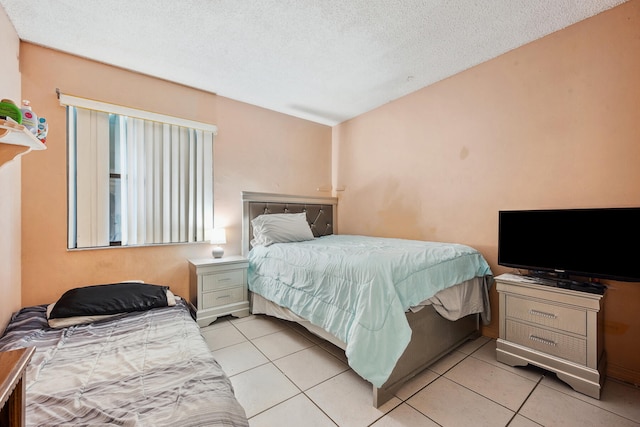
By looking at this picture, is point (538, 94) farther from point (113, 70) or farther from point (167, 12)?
point (113, 70)

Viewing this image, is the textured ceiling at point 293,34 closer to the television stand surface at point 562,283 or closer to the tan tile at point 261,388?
the television stand surface at point 562,283

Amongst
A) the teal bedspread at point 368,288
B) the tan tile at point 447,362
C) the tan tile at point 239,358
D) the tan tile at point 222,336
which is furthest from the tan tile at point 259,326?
the tan tile at point 447,362

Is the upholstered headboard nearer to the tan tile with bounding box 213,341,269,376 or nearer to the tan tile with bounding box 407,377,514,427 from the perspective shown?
the tan tile with bounding box 213,341,269,376

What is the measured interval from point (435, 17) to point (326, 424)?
2810 millimetres

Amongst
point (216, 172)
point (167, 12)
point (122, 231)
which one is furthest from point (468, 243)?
point (122, 231)

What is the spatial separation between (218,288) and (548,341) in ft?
9.32

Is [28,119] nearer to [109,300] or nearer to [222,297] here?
[109,300]

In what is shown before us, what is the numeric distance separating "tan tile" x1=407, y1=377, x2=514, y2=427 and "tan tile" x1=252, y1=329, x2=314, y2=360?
990 millimetres

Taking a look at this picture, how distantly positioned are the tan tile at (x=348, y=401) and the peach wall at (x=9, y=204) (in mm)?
2251

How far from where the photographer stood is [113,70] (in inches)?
102

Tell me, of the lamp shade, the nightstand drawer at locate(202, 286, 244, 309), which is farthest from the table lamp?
the nightstand drawer at locate(202, 286, 244, 309)

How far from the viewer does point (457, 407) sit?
62.4 inches

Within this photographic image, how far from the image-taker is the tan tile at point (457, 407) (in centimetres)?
148

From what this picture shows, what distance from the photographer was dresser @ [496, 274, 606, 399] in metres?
1.68
